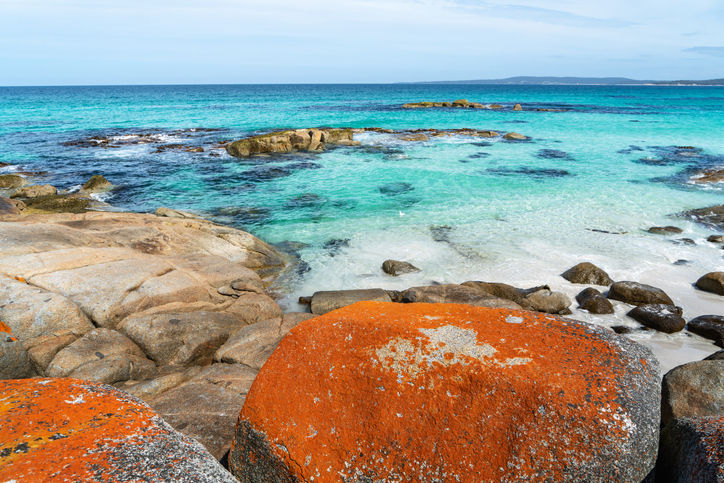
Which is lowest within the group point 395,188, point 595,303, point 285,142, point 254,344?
point 595,303

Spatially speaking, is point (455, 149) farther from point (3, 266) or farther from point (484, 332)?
point (484, 332)

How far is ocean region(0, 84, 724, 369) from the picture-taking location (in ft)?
37.0

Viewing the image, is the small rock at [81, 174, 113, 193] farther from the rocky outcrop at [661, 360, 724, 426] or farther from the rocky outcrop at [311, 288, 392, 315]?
the rocky outcrop at [661, 360, 724, 426]

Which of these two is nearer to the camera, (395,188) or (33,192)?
(33,192)

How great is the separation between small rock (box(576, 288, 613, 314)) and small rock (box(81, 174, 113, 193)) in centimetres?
2067

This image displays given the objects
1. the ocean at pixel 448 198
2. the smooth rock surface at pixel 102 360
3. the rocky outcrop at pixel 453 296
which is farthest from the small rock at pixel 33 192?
the rocky outcrop at pixel 453 296

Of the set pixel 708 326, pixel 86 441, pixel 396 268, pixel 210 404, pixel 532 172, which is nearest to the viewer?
pixel 86 441

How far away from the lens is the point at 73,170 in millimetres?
24828

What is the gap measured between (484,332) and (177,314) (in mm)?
6196

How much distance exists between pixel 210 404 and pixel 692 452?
4.34 m

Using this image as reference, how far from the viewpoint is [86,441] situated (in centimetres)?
193

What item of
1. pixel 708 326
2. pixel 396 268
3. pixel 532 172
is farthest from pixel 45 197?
pixel 532 172

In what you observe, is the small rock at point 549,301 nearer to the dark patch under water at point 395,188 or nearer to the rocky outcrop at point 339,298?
Answer: the rocky outcrop at point 339,298

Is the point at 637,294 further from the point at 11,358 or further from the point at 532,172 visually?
the point at 532,172
